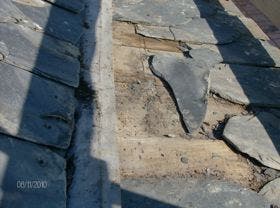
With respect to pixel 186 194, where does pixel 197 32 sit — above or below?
below

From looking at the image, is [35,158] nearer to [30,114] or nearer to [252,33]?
[30,114]

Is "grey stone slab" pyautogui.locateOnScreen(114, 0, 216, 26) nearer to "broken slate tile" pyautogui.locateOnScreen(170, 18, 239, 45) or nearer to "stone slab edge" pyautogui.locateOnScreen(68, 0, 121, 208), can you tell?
"broken slate tile" pyautogui.locateOnScreen(170, 18, 239, 45)

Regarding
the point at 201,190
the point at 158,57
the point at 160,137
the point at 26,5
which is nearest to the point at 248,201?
the point at 201,190

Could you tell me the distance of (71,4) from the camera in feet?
16.2

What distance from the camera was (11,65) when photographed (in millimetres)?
3332

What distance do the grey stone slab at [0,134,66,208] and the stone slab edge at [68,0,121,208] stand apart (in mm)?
113

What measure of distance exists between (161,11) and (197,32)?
0.67 meters

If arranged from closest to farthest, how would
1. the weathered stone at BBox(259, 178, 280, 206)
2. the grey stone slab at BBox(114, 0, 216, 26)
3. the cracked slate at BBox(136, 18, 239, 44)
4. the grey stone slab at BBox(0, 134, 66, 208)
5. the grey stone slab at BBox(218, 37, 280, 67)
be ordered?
the grey stone slab at BBox(0, 134, 66, 208) < the weathered stone at BBox(259, 178, 280, 206) < the grey stone slab at BBox(218, 37, 280, 67) < the cracked slate at BBox(136, 18, 239, 44) < the grey stone slab at BBox(114, 0, 216, 26)

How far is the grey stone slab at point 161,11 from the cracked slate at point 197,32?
0.14 meters
